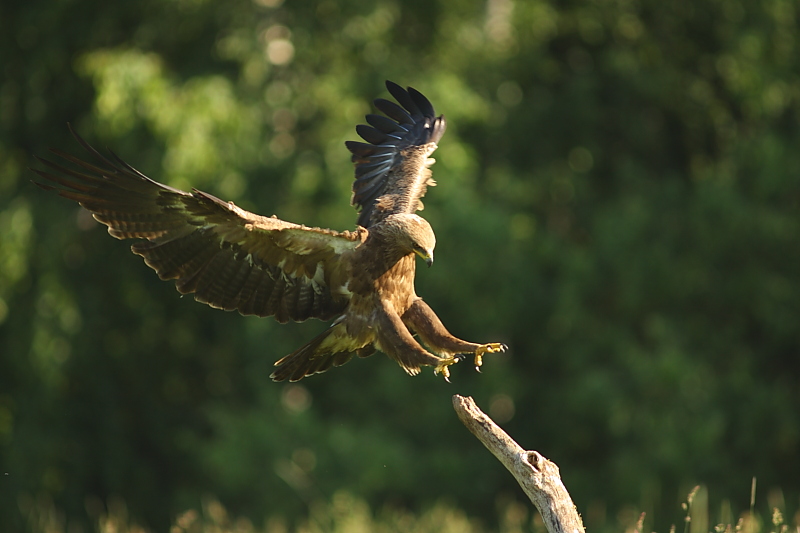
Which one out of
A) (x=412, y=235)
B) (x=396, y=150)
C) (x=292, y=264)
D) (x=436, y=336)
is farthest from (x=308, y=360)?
(x=396, y=150)

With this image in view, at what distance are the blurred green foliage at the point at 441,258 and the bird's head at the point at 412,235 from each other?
6.58 m

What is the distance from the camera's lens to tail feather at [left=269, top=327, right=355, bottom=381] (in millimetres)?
5734

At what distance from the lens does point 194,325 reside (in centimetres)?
1491

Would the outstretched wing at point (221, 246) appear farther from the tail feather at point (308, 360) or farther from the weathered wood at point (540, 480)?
the weathered wood at point (540, 480)

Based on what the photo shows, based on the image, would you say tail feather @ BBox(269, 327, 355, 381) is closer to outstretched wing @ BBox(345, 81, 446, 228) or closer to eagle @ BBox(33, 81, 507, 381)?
eagle @ BBox(33, 81, 507, 381)

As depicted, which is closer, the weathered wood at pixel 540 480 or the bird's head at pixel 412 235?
the weathered wood at pixel 540 480

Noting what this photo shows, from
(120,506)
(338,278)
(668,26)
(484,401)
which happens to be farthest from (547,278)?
(338,278)

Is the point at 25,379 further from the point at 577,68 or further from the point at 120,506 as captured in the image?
the point at 577,68

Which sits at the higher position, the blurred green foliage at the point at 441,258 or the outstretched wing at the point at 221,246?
the blurred green foliage at the point at 441,258

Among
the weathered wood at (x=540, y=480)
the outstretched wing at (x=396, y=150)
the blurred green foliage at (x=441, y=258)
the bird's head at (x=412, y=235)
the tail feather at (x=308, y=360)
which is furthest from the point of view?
the blurred green foliage at (x=441, y=258)

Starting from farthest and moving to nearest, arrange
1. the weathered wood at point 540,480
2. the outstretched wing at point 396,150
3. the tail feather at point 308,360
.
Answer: the outstretched wing at point 396,150, the tail feather at point 308,360, the weathered wood at point 540,480

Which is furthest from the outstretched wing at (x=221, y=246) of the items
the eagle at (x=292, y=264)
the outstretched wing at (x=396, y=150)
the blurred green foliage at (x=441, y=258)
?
the blurred green foliage at (x=441, y=258)

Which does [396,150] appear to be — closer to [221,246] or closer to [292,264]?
[292,264]

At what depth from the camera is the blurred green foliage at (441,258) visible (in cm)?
1257
